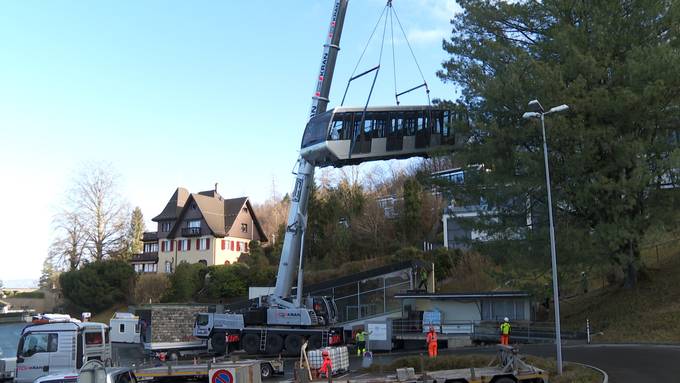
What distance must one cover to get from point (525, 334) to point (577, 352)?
8421 mm

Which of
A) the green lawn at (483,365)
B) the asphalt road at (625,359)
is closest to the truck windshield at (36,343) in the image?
the asphalt road at (625,359)

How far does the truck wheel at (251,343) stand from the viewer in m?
32.5

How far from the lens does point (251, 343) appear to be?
32625 millimetres

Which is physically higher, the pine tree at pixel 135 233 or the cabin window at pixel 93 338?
the pine tree at pixel 135 233

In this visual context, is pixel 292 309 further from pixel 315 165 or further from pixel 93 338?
pixel 93 338

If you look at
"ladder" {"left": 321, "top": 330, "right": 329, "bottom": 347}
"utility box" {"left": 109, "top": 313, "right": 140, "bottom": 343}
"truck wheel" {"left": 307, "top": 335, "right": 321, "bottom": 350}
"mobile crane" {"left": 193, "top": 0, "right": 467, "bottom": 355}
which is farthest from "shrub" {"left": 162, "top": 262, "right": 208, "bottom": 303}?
"ladder" {"left": 321, "top": 330, "right": 329, "bottom": 347}

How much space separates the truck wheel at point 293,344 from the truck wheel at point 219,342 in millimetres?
3739

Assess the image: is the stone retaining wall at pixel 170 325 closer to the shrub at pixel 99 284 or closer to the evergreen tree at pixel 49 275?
the shrub at pixel 99 284

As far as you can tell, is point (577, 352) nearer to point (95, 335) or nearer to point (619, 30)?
point (619, 30)

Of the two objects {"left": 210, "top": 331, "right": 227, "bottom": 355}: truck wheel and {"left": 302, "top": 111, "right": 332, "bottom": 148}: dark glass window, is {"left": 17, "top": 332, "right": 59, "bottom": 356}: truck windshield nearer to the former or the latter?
{"left": 210, "top": 331, "right": 227, "bottom": 355}: truck wheel

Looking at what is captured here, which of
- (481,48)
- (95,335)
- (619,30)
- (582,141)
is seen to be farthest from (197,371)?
(619,30)

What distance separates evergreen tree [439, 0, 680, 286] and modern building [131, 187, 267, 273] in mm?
53910

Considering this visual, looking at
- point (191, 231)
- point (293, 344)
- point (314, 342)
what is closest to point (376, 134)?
point (314, 342)

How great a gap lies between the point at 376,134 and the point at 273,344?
12688 millimetres
